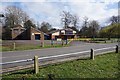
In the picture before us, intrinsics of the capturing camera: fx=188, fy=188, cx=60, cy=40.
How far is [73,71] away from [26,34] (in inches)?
2430

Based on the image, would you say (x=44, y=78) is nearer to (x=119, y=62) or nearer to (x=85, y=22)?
(x=119, y=62)

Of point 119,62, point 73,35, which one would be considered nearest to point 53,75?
point 119,62

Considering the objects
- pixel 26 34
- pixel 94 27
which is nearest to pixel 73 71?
pixel 26 34

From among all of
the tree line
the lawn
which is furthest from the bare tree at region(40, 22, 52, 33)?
the lawn

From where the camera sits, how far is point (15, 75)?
802 cm

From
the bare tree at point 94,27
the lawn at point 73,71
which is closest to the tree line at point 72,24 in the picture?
the bare tree at point 94,27

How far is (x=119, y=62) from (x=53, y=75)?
6.41 meters

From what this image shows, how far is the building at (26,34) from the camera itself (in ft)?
222

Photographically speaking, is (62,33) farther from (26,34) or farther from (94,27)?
(94,27)

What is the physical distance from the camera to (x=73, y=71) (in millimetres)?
9680

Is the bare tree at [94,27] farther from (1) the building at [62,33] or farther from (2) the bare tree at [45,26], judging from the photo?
(2) the bare tree at [45,26]

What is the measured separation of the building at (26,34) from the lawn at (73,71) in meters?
56.8

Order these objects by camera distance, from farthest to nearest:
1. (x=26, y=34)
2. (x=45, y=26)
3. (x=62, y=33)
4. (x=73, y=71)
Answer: (x=45, y=26) → (x=62, y=33) → (x=26, y=34) → (x=73, y=71)

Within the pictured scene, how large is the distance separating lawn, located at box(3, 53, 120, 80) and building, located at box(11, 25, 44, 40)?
186ft
